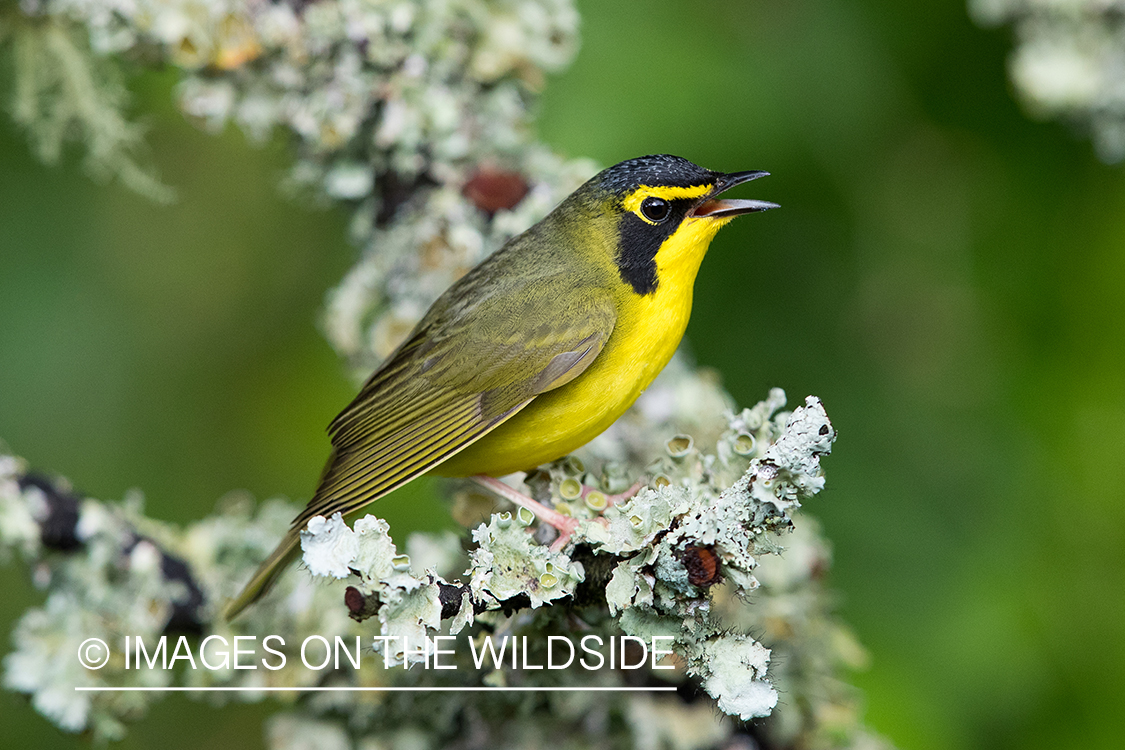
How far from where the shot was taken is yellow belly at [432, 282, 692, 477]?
2666 millimetres

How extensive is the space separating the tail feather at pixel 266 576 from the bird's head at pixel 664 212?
111 cm

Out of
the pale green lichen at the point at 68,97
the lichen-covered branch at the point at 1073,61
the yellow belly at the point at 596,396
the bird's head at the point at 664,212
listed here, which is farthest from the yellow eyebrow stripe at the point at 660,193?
the pale green lichen at the point at 68,97

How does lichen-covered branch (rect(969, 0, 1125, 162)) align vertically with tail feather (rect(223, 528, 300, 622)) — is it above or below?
above

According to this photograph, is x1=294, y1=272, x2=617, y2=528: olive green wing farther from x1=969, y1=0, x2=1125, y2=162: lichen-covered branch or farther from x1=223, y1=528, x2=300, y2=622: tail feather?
x1=969, y1=0, x2=1125, y2=162: lichen-covered branch

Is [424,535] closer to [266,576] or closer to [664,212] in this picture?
[266,576]

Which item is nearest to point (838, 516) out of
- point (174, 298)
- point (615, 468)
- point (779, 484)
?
point (615, 468)

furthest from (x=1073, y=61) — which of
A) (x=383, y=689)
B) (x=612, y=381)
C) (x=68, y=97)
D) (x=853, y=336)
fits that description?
(x=68, y=97)

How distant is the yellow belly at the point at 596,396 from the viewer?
2.67 m

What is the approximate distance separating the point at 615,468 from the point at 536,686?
60 centimetres

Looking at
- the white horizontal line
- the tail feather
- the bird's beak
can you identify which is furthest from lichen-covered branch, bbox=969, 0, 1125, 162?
the tail feather

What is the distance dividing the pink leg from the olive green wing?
0.77 ft

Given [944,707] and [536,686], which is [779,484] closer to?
[536,686]

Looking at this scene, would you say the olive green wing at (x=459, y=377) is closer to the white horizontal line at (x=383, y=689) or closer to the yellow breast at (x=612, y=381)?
the yellow breast at (x=612, y=381)

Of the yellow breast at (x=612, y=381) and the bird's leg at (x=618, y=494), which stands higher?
the yellow breast at (x=612, y=381)
